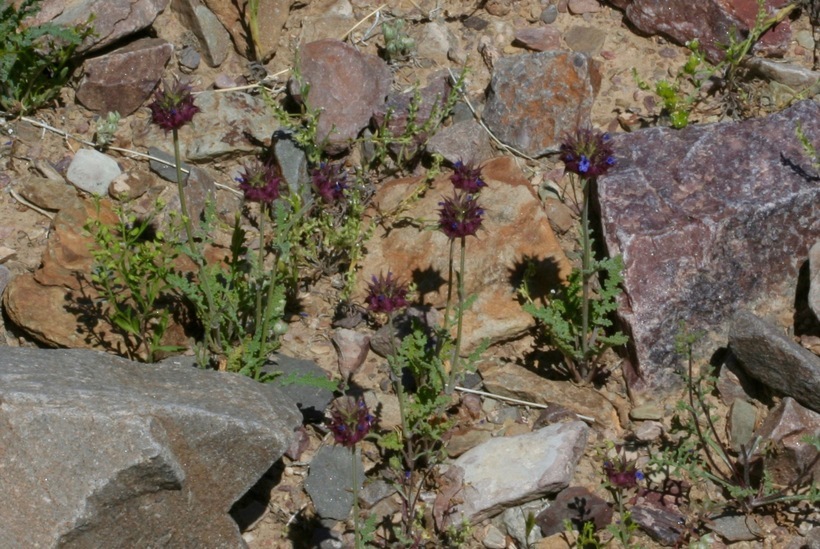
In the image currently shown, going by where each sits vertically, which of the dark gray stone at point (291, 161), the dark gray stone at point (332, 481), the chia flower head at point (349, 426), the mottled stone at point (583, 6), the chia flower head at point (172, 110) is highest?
the mottled stone at point (583, 6)

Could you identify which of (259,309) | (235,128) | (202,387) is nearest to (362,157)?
(235,128)

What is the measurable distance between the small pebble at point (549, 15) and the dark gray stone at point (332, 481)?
3409 mm

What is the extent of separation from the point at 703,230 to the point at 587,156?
1.15 m

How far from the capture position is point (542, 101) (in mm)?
6770

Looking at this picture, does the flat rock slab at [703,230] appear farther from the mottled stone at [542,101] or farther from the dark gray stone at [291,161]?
the dark gray stone at [291,161]

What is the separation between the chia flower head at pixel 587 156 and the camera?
500 cm

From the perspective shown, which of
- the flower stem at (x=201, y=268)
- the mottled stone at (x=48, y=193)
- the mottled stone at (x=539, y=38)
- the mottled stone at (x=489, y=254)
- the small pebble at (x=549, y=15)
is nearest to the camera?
the flower stem at (x=201, y=268)

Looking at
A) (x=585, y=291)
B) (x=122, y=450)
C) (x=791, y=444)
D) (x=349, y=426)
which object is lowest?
(x=122, y=450)

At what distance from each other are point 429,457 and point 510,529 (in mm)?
518

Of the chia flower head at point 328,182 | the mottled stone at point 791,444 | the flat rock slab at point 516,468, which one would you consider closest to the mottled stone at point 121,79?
the chia flower head at point 328,182

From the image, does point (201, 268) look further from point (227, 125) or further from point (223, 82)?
point (223, 82)

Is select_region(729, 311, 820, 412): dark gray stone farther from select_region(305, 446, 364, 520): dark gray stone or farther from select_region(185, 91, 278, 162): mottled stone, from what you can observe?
select_region(185, 91, 278, 162): mottled stone

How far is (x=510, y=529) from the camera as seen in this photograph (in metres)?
5.20

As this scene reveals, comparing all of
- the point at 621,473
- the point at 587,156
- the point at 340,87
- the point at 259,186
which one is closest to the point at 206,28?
the point at 340,87
